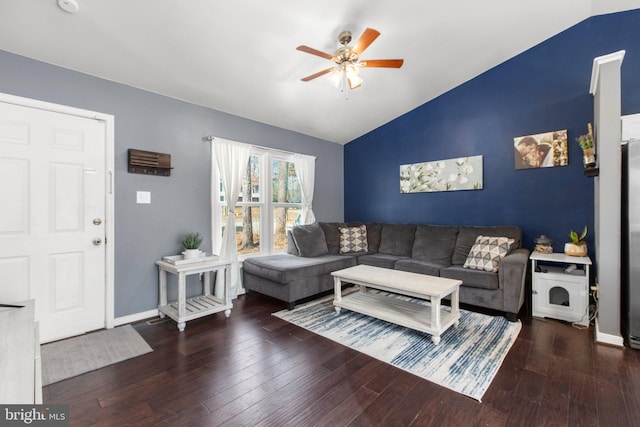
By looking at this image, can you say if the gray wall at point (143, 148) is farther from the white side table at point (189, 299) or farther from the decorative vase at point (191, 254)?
the decorative vase at point (191, 254)

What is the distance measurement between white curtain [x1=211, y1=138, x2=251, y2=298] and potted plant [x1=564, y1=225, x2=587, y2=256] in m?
3.76

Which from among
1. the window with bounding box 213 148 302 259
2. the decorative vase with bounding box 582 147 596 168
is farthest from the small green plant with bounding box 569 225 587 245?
the window with bounding box 213 148 302 259

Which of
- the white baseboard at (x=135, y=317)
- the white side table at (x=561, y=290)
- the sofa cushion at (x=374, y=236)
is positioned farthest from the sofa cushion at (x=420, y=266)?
the white baseboard at (x=135, y=317)

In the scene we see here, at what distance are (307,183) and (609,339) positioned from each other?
3.87 metres

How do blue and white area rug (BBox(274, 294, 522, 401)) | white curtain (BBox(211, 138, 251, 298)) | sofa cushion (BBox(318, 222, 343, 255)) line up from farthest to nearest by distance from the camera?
sofa cushion (BBox(318, 222, 343, 255))
white curtain (BBox(211, 138, 251, 298))
blue and white area rug (BBox(274, 294, 522, 401))

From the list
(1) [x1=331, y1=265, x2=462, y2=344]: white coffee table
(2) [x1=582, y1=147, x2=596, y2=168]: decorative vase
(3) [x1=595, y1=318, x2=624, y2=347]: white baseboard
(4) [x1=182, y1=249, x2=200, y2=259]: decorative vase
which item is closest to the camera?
(3) [x1=595, y1=318, x2=624, y2=347]: white baseboard

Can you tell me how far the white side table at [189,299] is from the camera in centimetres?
276

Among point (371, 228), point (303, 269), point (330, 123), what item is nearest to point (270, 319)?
point (303, 269)

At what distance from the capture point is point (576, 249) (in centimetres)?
296

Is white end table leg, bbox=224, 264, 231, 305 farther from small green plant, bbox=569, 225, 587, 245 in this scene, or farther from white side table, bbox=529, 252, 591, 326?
small green plant, bbox=569, 225, 587, 245

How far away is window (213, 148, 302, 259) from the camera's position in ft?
13.0

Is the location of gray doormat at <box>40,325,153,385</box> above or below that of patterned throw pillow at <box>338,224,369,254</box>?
below

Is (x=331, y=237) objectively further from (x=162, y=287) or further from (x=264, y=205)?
(x=162, y=287)

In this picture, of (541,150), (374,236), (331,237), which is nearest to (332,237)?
(331,237)
